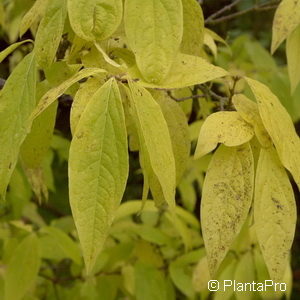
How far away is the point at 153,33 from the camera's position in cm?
65

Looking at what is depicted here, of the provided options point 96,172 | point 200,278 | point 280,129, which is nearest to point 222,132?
point 280,129

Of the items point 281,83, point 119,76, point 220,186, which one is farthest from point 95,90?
point 281,83

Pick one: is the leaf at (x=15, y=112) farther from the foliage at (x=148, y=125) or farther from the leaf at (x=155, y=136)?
the leaf at (x=155, y=136)

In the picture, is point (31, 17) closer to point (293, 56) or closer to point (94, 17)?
point (94, 17)

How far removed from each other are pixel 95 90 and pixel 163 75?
2.8 inches

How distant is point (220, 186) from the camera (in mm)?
664

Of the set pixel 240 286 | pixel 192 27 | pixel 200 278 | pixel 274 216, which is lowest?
pixel 200 278

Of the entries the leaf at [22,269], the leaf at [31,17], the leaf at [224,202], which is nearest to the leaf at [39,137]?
the leaf at [31,17]

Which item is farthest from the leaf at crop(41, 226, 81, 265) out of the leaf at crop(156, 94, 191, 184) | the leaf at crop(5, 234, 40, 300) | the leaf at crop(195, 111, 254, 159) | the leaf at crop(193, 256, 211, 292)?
the leaf at crop(195, 111, 254, 159)

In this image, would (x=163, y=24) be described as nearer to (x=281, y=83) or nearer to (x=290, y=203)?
(x=290, y=203)

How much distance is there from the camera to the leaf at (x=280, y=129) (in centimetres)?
67

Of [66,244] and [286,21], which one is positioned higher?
[286,21]

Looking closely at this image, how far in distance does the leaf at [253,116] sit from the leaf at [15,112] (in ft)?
0.79

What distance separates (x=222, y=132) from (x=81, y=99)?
0.16 m
